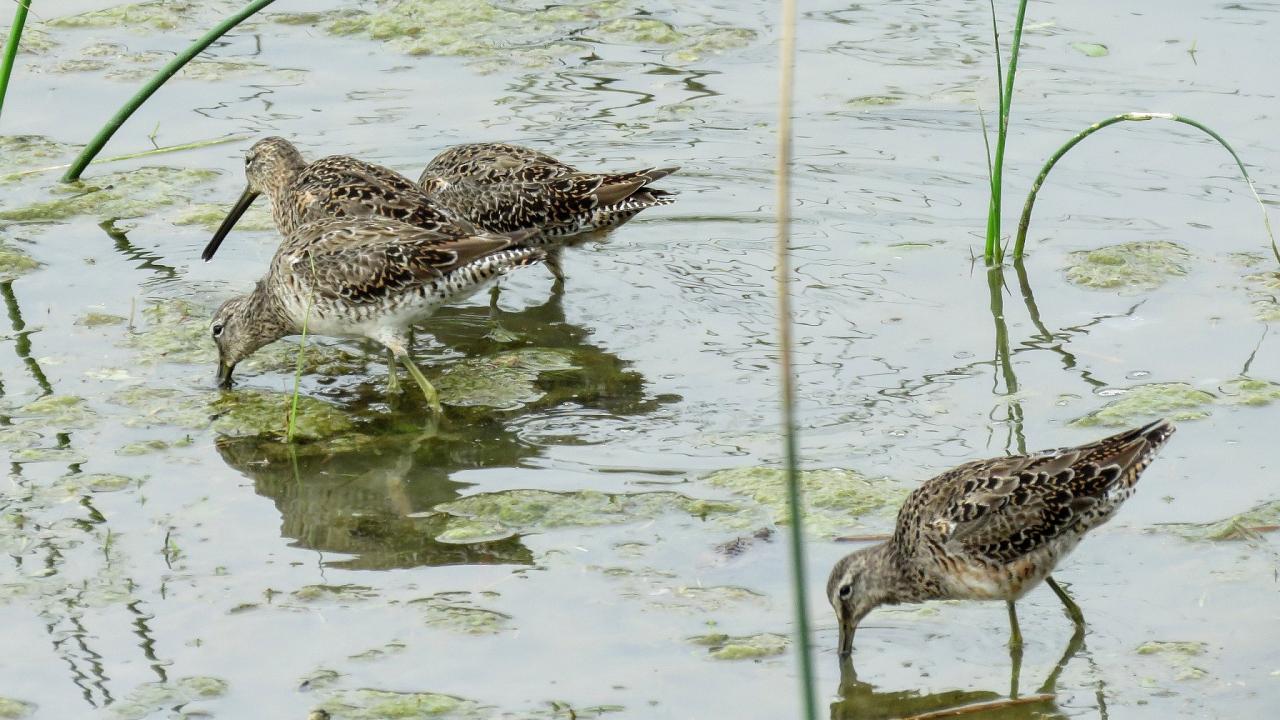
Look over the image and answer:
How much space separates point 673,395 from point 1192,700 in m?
2.36

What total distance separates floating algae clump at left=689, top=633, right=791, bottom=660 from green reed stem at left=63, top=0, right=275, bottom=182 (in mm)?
2818

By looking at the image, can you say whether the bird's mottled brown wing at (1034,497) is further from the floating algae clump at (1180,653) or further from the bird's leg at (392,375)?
the bird's leg at (392,375)

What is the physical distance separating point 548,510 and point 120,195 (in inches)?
141

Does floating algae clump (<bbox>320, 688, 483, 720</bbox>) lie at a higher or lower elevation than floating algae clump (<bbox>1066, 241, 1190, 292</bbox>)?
lower

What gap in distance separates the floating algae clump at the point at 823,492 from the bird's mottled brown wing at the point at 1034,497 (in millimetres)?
584

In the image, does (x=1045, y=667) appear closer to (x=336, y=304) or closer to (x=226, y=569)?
(x=226, y=569)

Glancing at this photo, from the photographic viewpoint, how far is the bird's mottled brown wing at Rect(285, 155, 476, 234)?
678 centimetres

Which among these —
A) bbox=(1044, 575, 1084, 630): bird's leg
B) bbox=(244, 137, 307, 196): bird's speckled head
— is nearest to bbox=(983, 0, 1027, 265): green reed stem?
bbox=(1044, 575, 1084, 630): bird's leg

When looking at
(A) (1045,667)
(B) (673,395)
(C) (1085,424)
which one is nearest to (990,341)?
(C) (1085,424)

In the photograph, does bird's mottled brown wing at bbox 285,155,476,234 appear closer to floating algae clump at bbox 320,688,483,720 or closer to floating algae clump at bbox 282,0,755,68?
floating algae clump at bbox 282,0,755,68

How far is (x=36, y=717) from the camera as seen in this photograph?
4234 mm

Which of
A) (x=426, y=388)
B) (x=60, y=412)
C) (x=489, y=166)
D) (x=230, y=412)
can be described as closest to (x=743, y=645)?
(x=426, y=388)

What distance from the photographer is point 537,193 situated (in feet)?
23.8

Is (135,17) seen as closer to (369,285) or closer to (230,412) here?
(369,285)
